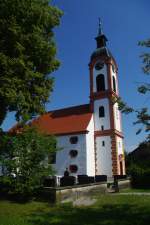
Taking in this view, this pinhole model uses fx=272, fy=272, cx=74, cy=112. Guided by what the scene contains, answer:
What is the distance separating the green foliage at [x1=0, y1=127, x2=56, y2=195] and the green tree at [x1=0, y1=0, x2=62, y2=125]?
1.53 m

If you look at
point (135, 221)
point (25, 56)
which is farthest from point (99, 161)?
Answer: point (135, 221)

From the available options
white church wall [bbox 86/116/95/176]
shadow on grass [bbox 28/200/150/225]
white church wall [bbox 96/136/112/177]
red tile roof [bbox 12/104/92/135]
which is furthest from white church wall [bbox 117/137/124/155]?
shadow on grass [bbox 28/200/150/225]

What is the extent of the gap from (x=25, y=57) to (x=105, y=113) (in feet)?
68.3

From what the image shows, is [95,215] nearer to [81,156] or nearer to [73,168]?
[81,156]

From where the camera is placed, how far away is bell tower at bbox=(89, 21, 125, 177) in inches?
1372

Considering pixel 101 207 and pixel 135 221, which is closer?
pixel 135 221

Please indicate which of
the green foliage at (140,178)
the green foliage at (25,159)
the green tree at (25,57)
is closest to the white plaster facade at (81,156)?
the green foliage at (140,178)

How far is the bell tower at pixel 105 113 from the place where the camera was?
3484 cm

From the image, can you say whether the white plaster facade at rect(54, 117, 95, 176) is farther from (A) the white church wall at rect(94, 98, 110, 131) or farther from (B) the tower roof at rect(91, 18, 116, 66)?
(B) the tower roof at rect(91, 18, 116, 66)

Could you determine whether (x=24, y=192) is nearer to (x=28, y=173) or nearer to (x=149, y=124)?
(x=28, y=173)

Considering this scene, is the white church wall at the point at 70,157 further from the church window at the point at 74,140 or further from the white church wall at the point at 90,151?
the white church wall at the point at 90,151

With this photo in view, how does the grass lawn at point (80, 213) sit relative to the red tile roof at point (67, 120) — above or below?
below

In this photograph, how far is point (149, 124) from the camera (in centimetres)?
1118

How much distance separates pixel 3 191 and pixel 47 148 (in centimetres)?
384
